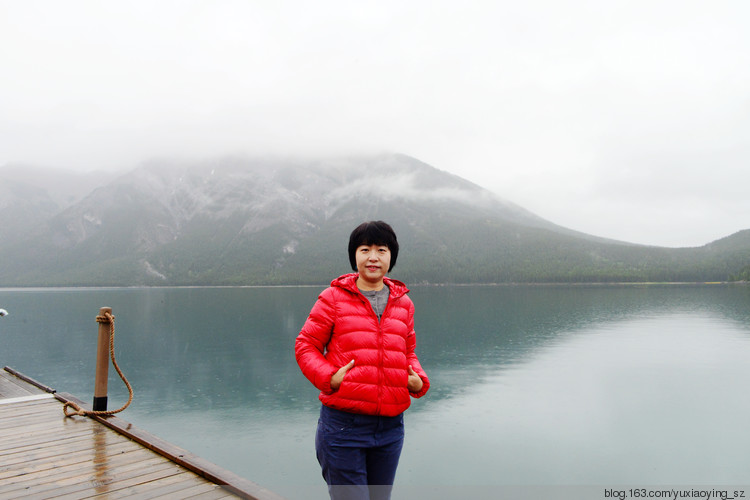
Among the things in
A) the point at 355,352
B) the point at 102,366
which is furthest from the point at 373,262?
the point at 102,366

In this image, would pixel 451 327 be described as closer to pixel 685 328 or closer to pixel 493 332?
pixel 493 332

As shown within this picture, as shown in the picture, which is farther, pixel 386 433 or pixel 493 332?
pixel 493 332

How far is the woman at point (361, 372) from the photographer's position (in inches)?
124

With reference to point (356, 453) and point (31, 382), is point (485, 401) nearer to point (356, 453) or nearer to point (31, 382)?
point (31, 382)

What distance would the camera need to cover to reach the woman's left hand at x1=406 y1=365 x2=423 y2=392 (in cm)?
336

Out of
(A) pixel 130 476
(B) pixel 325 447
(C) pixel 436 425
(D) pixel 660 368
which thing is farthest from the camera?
(D) pixel 660 368

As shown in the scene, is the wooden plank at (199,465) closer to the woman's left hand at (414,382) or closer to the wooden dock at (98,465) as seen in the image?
the wooden dock at (98,465)

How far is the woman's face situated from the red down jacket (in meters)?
0.13

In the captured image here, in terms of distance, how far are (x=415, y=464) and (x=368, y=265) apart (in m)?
12.5

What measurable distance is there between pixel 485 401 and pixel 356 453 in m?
18.9

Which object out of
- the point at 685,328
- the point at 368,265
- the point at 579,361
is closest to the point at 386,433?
the point at 368,265

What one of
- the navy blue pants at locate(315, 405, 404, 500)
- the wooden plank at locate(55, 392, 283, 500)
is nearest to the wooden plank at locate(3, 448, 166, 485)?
the wooden plank at locate(55, 392, 283, 500)

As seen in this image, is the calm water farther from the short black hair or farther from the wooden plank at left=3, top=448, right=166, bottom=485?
the short black hair

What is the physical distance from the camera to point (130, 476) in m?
4.86
